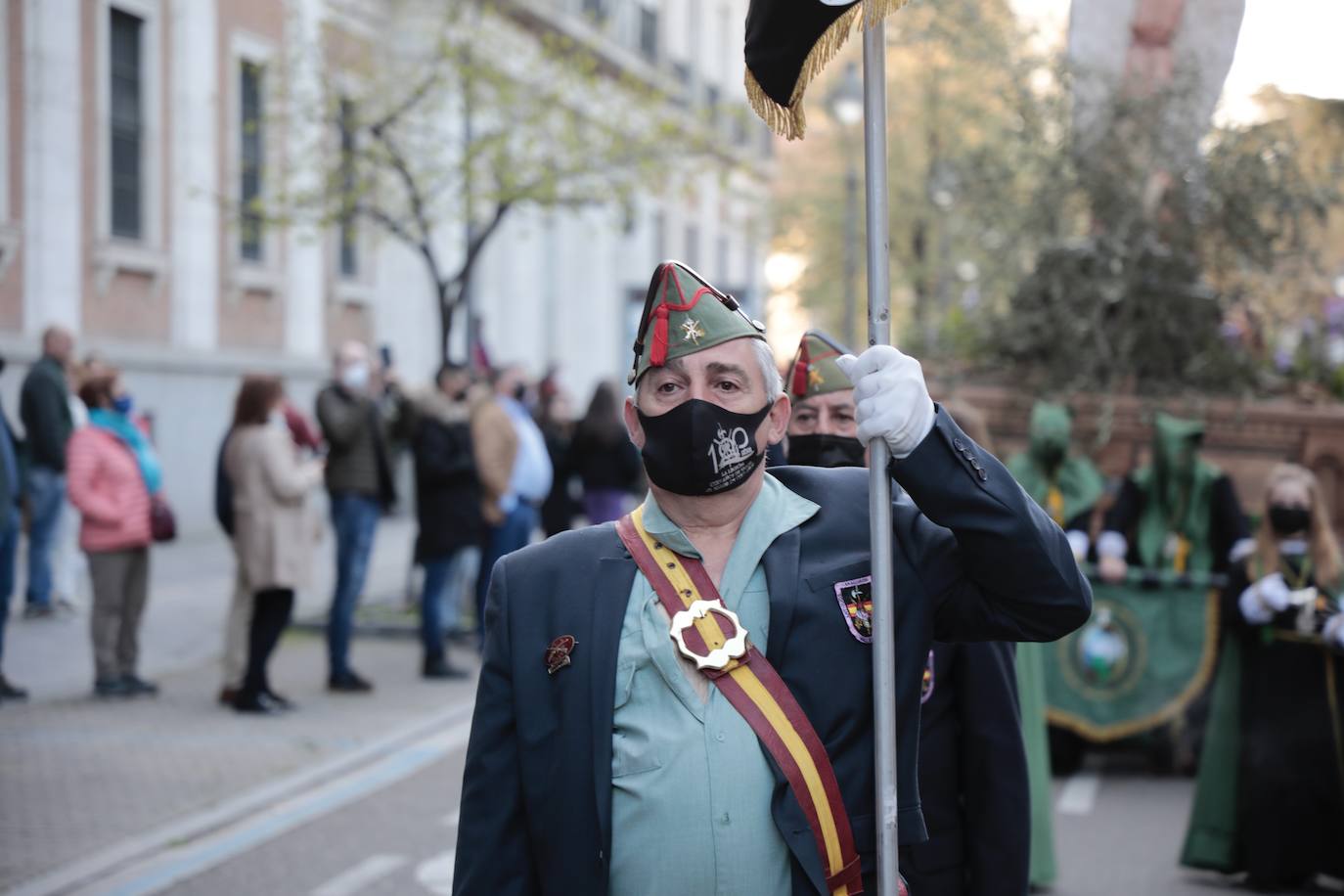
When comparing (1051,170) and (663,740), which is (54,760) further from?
(1051,170)

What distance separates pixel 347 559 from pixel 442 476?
2.67 feet

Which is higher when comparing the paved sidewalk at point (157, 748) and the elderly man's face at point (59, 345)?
the elderly man's face at point (59, 345)

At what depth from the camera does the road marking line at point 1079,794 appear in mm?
8234

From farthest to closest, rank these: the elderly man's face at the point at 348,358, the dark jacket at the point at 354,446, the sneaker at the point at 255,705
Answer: the elderly man's face at the point at 348,358, the dark jacket at the point at 354,446, the sneaker at the point at 255,705

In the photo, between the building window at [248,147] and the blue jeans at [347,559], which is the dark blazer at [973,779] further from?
the building window at [248,147]

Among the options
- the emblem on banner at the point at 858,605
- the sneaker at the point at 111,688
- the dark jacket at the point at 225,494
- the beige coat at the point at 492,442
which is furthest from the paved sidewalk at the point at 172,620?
the emblem on banner at the point at 858,605

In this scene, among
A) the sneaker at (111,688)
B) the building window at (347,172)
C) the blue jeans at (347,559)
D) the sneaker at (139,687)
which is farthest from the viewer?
the building window at (347,172)

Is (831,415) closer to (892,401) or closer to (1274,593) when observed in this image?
(892,401)

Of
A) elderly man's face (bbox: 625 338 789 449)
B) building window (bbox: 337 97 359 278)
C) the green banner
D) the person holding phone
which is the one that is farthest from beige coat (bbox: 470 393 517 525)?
elderly man's face (bbox: 625 338 789 449)

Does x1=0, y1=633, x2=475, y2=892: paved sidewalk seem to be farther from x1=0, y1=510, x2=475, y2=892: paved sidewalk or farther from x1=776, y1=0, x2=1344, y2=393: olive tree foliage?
x1=776, y1=0, x2=1344, y2=393: olive tree foliage

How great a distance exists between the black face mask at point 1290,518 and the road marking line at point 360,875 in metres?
3.88

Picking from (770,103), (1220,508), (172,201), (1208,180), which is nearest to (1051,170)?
(1208,180)

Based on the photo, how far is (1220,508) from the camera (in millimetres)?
8773

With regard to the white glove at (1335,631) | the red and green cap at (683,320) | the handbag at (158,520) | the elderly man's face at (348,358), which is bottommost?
the white glove at (1335,631)
